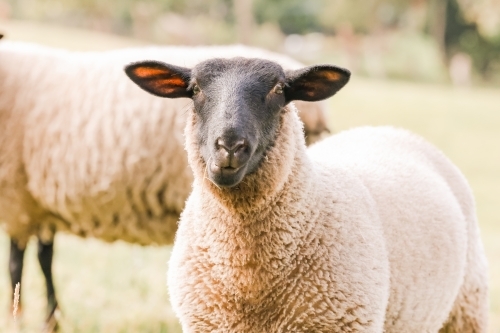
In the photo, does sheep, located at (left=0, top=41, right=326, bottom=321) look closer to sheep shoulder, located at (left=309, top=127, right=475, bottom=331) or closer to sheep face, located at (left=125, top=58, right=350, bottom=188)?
sheep shoulder, located at (left=309, top=127, right=475, bottom=331)

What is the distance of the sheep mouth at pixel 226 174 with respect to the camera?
2.58 m

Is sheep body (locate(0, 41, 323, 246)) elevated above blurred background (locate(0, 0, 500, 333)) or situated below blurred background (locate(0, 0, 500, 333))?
above

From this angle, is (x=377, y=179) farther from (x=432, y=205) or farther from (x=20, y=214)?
(x=20, y=214)

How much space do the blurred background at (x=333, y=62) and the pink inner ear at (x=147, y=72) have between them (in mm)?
2005

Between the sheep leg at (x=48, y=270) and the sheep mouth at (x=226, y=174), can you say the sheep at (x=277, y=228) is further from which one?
the sheep leg at (x=48, y=270)

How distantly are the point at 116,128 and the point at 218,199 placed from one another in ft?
7.32

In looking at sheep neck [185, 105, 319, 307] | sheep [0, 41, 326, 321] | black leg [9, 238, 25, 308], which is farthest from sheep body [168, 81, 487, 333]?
black leg [9, 238, 25, 308]

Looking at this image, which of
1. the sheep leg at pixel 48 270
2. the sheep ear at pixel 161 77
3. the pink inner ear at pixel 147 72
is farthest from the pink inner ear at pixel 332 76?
the sheep leg at pixel 48 270

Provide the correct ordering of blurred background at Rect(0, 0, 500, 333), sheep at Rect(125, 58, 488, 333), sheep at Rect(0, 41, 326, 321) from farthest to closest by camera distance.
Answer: blurred background at Rect(0, 0, 500, 333), sheep at Rect(0, 41, 326, 321), sheep at Rect(125, 58, 488, 333)

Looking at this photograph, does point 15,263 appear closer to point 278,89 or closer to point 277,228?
point 277,228

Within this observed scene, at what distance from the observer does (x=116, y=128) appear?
4.93 m

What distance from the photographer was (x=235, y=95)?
2730 millimetres

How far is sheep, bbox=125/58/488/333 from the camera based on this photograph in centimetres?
276

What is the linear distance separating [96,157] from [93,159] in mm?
26
